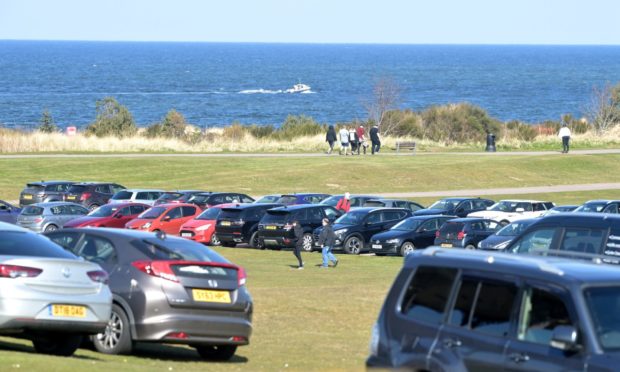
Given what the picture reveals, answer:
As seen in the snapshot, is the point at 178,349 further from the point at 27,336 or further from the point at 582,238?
the point at 582,238

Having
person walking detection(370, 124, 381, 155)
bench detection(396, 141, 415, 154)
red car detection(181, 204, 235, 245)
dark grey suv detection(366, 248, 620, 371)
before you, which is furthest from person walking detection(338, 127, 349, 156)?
dark grey suv detection(366, 248, 620, 371)

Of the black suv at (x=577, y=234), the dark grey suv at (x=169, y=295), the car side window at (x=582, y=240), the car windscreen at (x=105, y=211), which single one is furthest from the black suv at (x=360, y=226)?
the dark grey suv at (x=169, y=295)

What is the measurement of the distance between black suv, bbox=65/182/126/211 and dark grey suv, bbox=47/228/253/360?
31.9m

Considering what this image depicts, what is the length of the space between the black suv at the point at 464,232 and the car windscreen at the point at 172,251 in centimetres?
1944

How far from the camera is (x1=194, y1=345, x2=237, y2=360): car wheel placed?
14.9 meters

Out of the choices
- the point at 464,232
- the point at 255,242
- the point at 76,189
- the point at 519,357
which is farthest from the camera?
the point at 76,189

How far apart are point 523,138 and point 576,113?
188 feet

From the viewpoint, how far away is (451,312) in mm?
9711

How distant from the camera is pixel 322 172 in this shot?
54.7 metres

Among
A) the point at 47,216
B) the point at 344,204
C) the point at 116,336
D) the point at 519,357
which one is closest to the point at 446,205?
the point at 344,204

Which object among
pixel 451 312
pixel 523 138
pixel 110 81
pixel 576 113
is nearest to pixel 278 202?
pixel 451 312

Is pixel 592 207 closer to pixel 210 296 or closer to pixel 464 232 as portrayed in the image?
pixel 464 232

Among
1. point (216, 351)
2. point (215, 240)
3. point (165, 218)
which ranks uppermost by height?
point (216, 351)

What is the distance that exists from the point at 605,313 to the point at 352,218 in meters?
27.9
